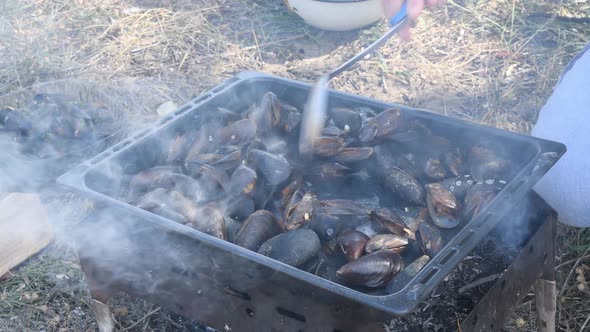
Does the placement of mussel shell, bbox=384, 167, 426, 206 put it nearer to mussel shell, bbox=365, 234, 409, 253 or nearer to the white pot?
mussel shell, bbox=365, 234, 409, 253

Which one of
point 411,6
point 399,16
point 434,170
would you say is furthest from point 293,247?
point 399,16

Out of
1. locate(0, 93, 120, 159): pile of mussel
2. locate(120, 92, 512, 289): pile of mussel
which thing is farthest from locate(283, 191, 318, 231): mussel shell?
locate(0, 93, 120, 159): pile of mussel

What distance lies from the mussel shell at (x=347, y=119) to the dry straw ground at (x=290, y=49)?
5.21ft

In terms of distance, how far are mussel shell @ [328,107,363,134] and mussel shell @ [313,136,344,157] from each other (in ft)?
0.46

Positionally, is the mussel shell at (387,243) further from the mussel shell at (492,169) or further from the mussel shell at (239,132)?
the mussel shell at (239,132)

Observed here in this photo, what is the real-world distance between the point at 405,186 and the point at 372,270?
431mm

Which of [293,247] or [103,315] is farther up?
[293,247]

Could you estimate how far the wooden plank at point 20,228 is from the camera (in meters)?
2.82

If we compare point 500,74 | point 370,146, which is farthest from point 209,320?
point 500,74

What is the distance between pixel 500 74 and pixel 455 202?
2.35 metres

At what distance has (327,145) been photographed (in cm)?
195

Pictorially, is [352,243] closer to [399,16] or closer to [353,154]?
[353,154]

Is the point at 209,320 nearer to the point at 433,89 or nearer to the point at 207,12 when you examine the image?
the point at 433,89

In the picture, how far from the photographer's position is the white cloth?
6.63ft
